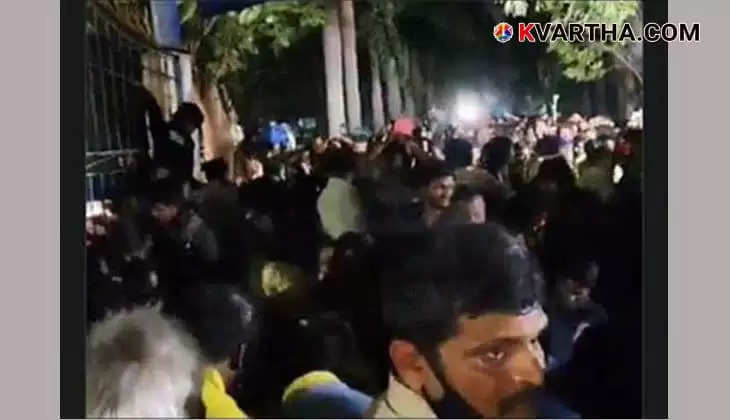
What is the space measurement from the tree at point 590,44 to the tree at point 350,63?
0.68ft

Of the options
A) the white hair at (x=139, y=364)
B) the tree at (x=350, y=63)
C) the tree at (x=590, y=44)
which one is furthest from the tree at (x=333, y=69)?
the white hair at (x=139, y=364)

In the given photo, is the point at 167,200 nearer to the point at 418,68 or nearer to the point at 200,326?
the point at 200,326

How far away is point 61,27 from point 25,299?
1.21 feet

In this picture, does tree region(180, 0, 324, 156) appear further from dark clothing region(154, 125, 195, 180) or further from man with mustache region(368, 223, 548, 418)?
man with mustache region(368, 223, 548, 418)

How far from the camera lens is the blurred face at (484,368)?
114 centimetres

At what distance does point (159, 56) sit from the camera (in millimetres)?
1150

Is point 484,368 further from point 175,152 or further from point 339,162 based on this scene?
point 175,152

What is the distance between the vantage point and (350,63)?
1.15m

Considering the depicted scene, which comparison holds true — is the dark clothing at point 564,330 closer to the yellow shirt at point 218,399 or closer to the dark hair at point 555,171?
the dark hair at point 555,171

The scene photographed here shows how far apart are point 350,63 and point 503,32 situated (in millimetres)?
208

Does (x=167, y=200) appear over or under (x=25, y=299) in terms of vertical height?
over

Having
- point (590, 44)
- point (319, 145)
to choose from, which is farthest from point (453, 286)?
point (590, 44)

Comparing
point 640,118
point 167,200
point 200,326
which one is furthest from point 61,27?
point 640,118

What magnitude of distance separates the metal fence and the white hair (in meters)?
0.18
